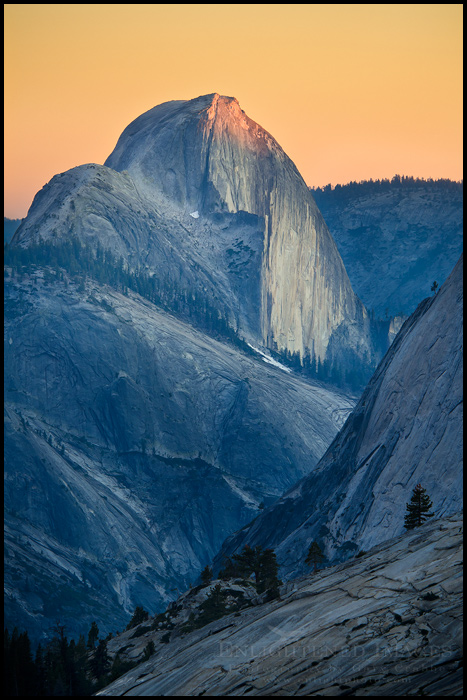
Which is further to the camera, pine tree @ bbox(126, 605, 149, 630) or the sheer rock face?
the sheer rock face

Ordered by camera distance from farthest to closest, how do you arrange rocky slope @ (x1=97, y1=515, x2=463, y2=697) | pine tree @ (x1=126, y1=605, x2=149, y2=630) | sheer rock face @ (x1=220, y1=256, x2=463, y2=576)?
sheer rock face @ (x1=220, y1=256, x2=463, y2=576)
pine tree @ (x1=126, y1=605, x2=149, y2=630)
rocky slope @ (x1=97, y1=515, x2=463, y2=697)

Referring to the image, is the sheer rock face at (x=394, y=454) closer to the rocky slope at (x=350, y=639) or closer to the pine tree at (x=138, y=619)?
the pine tree at (x=138, y=619)

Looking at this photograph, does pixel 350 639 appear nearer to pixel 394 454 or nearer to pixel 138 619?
pixel 138 619

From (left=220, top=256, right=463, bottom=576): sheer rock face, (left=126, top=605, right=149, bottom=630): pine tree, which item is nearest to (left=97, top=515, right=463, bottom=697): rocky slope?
(left=126, top=605, right=149, bottom=630): pine tree

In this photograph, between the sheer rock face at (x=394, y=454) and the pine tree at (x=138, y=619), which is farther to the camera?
the sheer rock face at (x=394, y=454)

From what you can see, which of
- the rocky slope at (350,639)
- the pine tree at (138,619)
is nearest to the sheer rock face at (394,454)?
the pine tree at (138,619)

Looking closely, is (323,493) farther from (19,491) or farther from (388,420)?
(19,491)

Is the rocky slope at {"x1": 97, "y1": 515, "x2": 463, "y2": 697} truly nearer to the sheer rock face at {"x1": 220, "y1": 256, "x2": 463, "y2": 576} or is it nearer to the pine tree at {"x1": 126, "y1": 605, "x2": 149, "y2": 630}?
the pine tree at {"x1": 126, "y1": 605, "x2": 149, "y2": 630}
